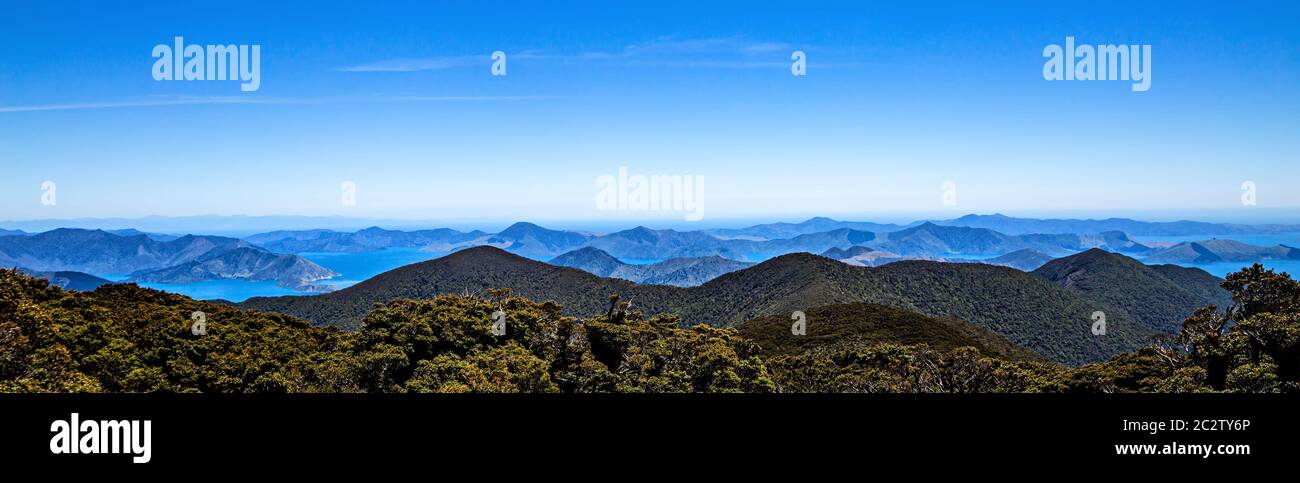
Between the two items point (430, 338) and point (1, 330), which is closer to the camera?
point (1, 330)

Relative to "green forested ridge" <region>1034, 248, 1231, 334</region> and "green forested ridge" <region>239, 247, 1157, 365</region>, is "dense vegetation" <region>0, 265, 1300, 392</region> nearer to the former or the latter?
"green forested ridge" <region>239, 247, 1157, 365</region>

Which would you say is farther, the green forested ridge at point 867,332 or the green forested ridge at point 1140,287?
the green forested ridge at point 1140,287
